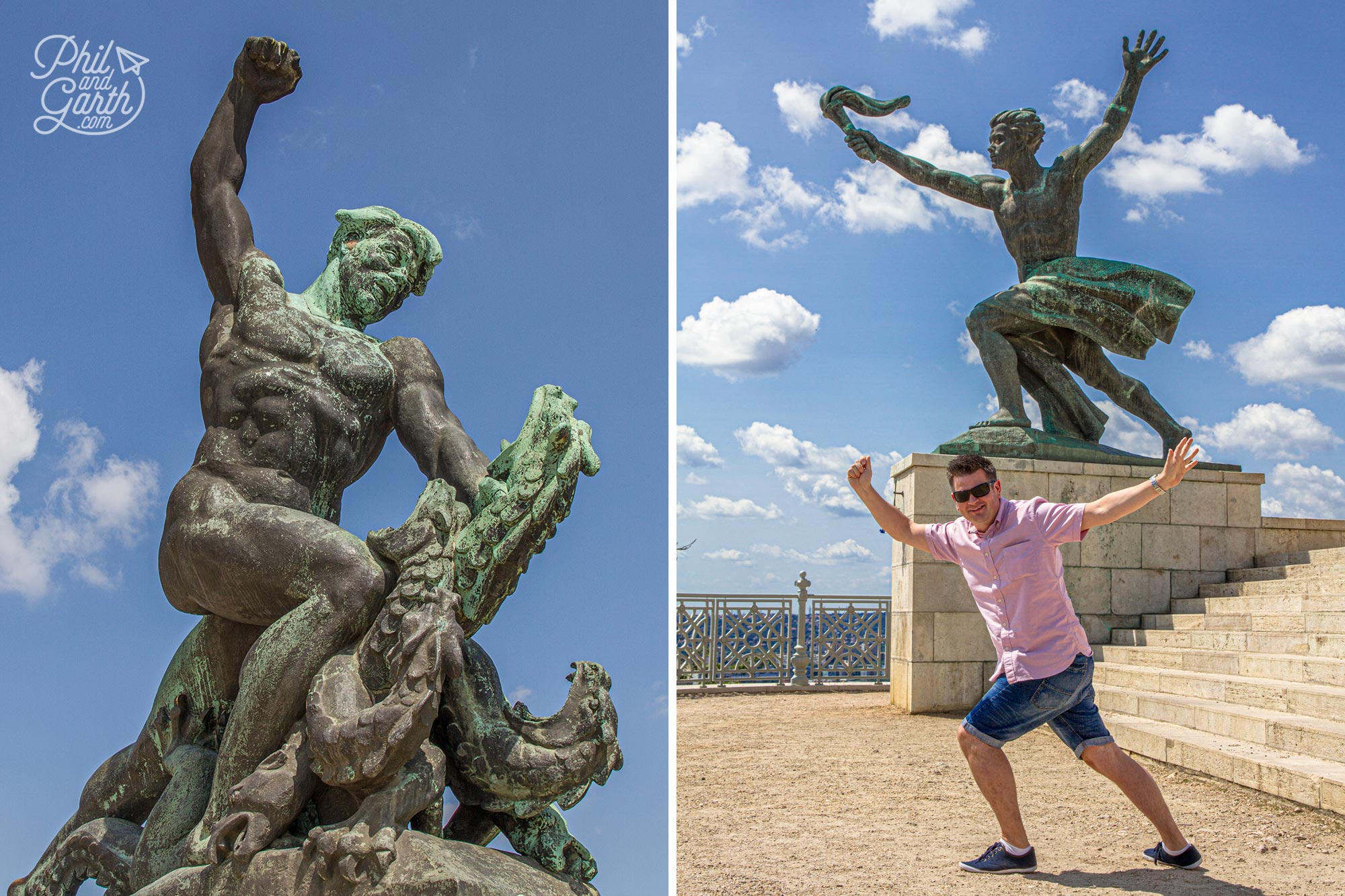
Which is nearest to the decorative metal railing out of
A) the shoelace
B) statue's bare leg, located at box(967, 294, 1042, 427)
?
statue's bare leg, located at box(967, 294, 1042, 427)

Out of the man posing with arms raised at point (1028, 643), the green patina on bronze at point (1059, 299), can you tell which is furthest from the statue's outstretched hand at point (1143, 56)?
the man posing with arms raised at point (1028, 643)

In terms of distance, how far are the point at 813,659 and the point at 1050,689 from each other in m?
9.13

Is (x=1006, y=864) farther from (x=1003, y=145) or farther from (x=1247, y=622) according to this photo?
(x=1003, y=145)

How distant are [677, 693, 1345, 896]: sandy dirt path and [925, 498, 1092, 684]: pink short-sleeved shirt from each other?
84 cm

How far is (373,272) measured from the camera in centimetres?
324

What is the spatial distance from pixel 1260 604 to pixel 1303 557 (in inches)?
46.0

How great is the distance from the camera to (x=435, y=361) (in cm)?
330

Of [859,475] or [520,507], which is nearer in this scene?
[520,507]

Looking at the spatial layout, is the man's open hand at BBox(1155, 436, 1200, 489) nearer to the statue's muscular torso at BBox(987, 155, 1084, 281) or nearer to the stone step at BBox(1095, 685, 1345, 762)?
the stone step at BBox(1095, 685, 1345, 762)

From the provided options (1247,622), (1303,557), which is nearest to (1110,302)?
(1303,557)

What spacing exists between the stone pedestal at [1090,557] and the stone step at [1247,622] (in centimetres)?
33

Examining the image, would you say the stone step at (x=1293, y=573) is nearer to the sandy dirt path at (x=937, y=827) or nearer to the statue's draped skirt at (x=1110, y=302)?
the statue's draped skirt at (x=1110, y=302)

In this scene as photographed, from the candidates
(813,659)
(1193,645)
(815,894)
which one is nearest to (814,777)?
(815,894)

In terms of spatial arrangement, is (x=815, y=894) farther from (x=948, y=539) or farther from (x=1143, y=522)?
(x=1143, y=522)
